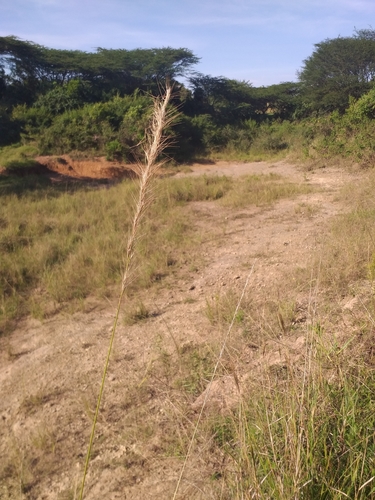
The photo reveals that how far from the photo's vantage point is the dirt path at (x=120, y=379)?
2.42m

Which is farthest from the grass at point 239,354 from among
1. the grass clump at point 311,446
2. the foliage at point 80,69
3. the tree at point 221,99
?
the tree at point 221,99

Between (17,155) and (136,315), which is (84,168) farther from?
(136,315)

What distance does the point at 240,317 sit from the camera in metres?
3.67

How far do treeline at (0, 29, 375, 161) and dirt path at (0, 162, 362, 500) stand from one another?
6433mm

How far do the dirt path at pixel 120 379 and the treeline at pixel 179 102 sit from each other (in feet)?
21.1

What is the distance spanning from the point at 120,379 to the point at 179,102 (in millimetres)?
18539

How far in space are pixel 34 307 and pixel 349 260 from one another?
319 cm

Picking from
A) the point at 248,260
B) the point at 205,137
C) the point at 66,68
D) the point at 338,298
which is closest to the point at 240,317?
the point at 338,298

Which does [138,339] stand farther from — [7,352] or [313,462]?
[313,462]

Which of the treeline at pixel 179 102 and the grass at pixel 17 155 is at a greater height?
the treeline at pixel 179 102

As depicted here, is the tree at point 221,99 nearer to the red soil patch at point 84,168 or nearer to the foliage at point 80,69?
the foliage at point 80,69

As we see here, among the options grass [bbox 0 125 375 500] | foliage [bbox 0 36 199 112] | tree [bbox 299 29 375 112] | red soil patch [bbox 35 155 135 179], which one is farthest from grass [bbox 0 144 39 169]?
tree [bbox 299 29 375 112]

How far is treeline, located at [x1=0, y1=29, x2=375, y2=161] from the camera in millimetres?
15367

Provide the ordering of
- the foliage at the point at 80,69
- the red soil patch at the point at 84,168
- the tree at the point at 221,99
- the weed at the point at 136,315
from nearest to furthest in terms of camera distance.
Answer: the weed at the point at 136,315 → the red soil patch at the point at 84,168 → the foliage at the point at 80,69 → the tree at the point at 221,99
